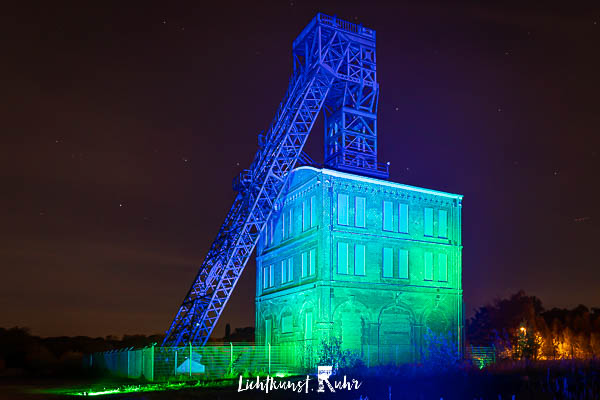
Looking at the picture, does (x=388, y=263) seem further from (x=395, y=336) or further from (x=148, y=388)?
(x=148, y=388)

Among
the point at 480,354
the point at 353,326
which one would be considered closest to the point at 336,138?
the point at 353,326

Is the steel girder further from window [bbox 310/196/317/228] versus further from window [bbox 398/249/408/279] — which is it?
window [bbox 398/249/408/279]

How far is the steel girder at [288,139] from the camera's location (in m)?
36.6

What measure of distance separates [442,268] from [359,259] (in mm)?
6794

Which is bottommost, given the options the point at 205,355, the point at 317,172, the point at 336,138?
the point at 205,355

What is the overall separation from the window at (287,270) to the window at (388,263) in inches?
255

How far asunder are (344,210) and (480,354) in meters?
14.9

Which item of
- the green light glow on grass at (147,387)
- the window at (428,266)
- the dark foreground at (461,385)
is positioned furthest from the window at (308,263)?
the dark foreground at (461,385)

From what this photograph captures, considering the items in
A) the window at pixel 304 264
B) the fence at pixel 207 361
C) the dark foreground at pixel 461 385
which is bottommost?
the fence at pixel 207 361

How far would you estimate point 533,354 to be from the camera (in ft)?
72.6

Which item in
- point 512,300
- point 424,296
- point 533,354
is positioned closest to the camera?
point 533,354

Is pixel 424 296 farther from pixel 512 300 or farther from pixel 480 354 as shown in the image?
pixel 512 300

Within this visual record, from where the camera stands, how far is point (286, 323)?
129ft

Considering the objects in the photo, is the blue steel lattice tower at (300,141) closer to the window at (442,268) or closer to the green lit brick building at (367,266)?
the green lit brick building at (367,266)
